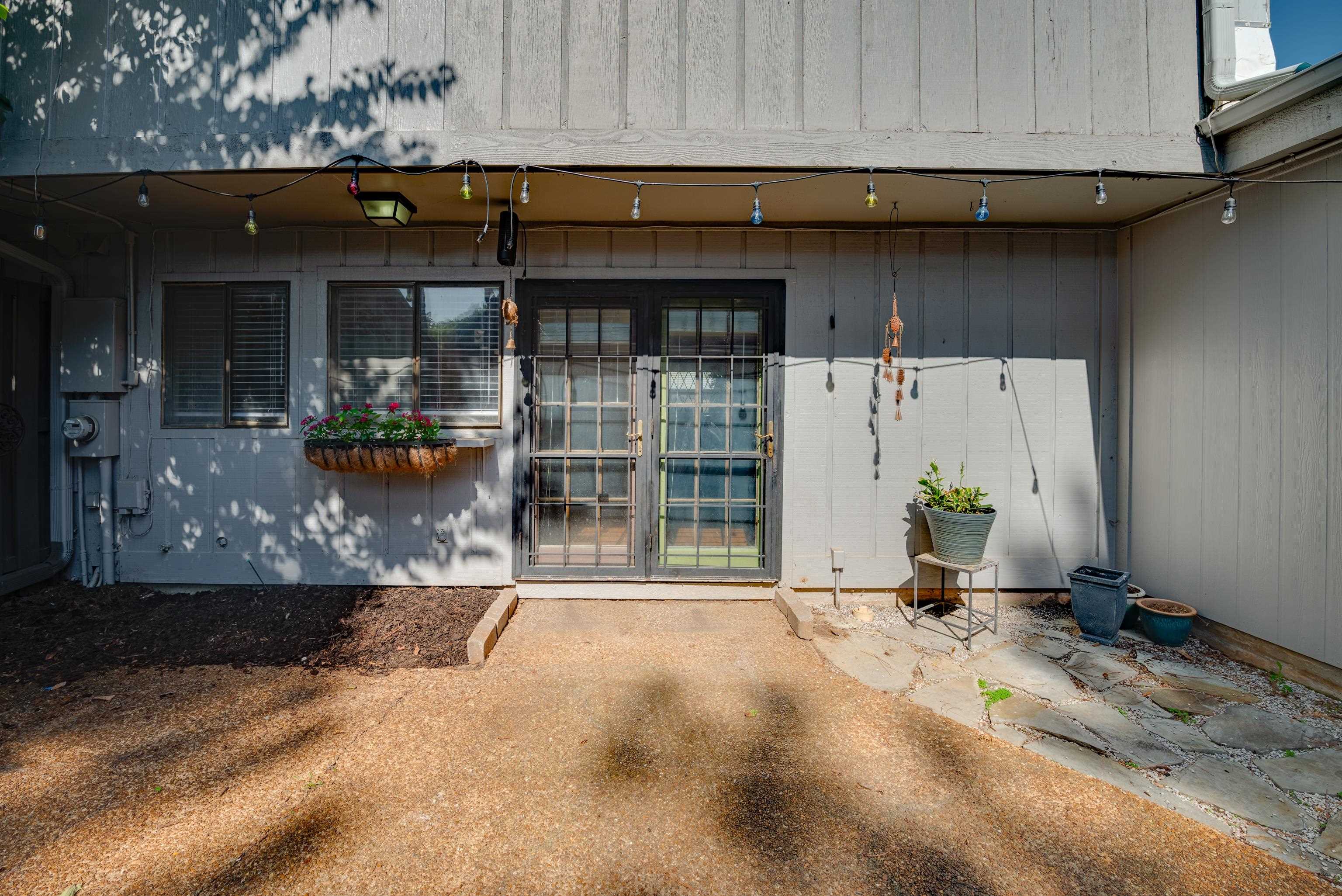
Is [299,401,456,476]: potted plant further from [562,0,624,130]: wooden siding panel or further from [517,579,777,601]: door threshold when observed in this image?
[562,0,624,130]: wooden siding panel

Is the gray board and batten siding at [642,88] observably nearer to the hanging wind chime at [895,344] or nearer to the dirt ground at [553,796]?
the hanging wind chime at [895,344]

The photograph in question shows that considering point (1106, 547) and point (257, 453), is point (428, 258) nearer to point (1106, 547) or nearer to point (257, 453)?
point (257, 453)

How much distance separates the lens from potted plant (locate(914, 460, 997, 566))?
3.27 meters

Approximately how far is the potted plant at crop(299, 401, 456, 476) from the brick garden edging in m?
0.95

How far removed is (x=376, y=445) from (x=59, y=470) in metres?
2.51

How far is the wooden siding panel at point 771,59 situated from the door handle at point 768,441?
1847mm

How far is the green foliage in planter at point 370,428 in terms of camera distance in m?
3.46

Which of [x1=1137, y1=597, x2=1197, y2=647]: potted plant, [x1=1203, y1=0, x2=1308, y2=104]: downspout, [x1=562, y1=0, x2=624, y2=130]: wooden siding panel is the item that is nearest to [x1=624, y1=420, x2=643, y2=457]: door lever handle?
[x1=562, y1=0, x2=624, y2=130]: wooden siding panel

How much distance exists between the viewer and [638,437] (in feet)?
12.5

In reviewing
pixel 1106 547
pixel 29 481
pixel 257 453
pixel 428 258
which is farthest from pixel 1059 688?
pixel 29 481

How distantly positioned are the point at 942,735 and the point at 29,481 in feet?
19.5

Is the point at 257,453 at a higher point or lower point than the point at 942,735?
higher

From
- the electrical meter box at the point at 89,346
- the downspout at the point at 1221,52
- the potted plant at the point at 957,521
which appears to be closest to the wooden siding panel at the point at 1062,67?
the downspout at the point at 1221,52

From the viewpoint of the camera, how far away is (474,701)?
100 inches
